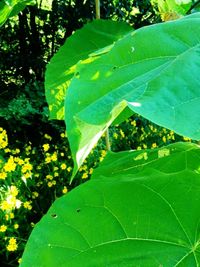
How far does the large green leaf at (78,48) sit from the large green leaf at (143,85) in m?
0.70

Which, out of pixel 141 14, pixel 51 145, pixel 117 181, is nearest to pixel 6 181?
pixel 51 145

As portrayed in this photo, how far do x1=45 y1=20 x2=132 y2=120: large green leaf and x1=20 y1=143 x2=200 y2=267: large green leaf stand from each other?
0.60 meters

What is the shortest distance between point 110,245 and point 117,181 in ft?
0.32

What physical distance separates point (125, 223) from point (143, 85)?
301mm

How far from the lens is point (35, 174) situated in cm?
302

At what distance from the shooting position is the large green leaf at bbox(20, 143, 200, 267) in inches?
31.0

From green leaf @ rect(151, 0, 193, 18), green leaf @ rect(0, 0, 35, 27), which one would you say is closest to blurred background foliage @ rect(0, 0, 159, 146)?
green leaf @ rect(0, 0, 35, 27)

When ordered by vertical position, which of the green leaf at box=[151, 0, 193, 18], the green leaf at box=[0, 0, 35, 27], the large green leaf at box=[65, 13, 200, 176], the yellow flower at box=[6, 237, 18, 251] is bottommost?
the yellow flower at box=[6, 237, 18, 251]

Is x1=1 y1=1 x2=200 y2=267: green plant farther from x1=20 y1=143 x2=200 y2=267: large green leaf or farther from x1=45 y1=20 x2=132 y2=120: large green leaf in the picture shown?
x1=45 y1=20 x2=132 y2=120: large green leaf

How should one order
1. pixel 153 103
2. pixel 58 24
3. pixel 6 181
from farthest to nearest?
1. pixel 58 24
2. pixel 6 181
3. pixel 153 103

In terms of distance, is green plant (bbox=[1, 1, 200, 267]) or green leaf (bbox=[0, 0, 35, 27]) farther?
green leaf (bbox=[0, 0, 35, 27])

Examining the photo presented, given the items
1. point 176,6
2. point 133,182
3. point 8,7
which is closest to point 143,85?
point 133,182

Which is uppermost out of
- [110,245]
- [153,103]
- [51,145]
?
[153,103]

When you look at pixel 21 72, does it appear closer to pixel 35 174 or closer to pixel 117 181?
pixel 35 174
